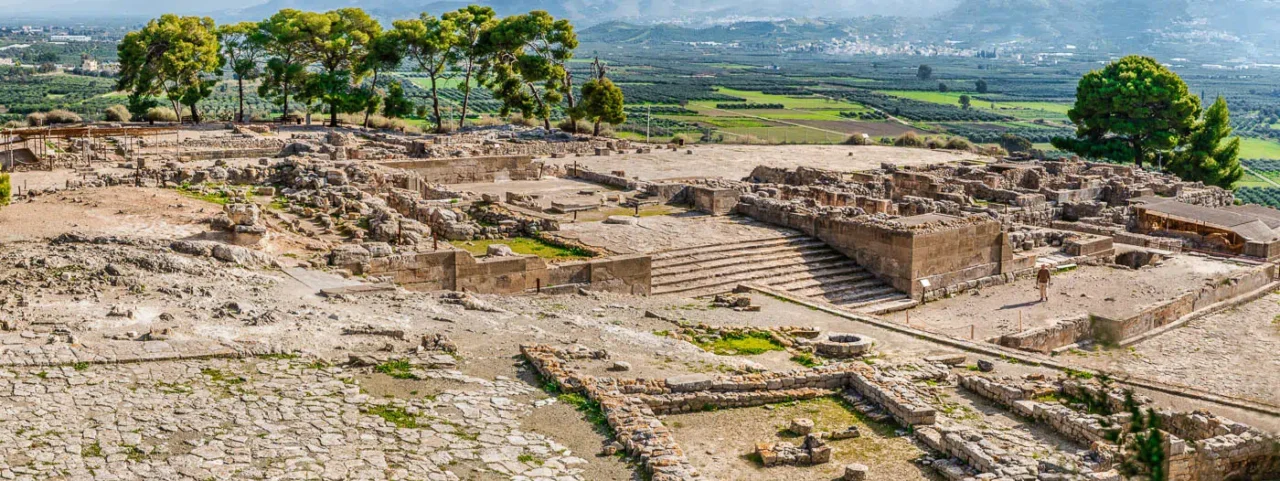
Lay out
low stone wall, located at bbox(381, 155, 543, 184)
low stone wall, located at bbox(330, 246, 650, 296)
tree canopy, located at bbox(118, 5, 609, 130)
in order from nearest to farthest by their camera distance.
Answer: low stone wall, located at bbox(330, 246, 650, 296) < low stone wall, located at bbox(381, 155, 543, 184) < tree canopy, located at bbox(118, 5, 609, 130)

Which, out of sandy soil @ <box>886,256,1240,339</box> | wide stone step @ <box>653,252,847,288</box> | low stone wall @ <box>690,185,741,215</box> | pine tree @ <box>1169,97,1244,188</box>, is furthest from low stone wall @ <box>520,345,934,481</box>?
pine tree @ <box>1169,97,1244,188</box>

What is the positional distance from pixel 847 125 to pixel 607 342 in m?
77.3

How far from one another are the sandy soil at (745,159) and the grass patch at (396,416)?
89.3 feet

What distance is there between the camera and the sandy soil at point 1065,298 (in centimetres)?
2403

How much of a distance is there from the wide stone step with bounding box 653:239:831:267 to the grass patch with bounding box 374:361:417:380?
9.94 meters

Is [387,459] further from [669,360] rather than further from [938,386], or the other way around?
[938,386]

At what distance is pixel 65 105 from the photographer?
72.1 m

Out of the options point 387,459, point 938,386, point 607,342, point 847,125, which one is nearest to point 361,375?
point 387,459

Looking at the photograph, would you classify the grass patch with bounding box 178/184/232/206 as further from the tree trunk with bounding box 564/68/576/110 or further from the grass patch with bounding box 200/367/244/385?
the tree trunk with bounding box 564/68/576/110

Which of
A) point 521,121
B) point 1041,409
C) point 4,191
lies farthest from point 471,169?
point 521,121

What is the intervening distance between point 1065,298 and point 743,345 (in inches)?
403

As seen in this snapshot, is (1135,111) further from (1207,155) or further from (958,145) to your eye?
(958,145)

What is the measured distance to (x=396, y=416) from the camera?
1341 cm

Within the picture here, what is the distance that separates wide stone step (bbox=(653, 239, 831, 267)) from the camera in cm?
2488
